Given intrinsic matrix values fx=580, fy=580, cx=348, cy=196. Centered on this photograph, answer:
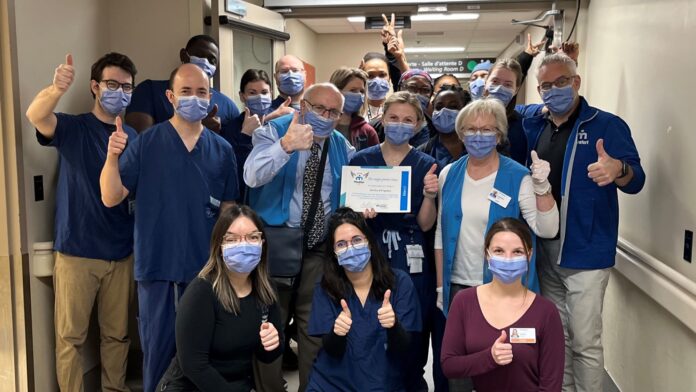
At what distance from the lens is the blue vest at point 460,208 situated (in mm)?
2363

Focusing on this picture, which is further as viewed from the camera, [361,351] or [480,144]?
[480,144]

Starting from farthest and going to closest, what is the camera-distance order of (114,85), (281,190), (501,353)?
1. (114,85)
2. (281,190)
3. (501,353)

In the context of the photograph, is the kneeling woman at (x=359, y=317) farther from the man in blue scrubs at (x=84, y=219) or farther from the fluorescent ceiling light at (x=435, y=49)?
the fluorescent ceiling light at (x=435, y=49)

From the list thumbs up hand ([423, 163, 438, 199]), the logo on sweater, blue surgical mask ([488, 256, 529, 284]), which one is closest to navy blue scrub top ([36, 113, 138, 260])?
thumbs up hand ([423, 163, 438, 199])

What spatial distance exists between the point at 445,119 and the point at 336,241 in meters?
0.95

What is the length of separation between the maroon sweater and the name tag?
451mm

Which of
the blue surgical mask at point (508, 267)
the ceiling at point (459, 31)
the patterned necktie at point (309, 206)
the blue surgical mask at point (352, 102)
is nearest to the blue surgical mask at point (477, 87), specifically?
the blue surgical mask at point (352, 102)

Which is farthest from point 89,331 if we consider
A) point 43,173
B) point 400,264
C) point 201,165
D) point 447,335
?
point 447,335

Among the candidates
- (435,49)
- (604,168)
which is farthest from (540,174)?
(435,49)

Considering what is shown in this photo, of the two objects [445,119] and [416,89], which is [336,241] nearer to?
[445,119]

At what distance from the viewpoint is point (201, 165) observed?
2.56m

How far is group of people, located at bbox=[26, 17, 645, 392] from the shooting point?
6.92 ft

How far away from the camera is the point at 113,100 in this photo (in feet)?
8.91

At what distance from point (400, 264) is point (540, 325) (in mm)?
763
